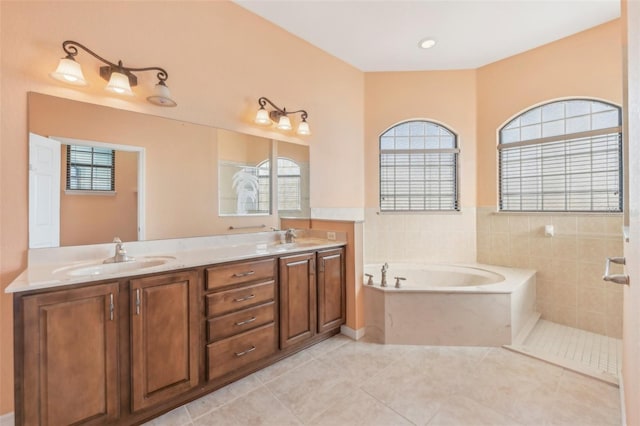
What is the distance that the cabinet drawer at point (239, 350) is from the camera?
180cm

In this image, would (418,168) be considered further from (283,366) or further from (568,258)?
(283,366)

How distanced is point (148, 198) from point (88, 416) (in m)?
1.30

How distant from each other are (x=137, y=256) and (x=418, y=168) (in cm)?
326

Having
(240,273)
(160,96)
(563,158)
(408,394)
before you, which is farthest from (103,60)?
(563,158)

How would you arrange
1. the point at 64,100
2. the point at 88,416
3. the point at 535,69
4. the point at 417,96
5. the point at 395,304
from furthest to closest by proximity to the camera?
the point at 417,96
the point at 535,69
the point at 395,304
the point at 64,100
the point at 88,416

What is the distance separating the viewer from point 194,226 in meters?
2.25

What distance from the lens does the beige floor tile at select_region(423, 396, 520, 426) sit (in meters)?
1.57

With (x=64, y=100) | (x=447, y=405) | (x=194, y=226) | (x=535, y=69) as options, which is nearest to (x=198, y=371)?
(x=194, y=226)

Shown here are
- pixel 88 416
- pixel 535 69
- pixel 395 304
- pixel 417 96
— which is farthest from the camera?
pixel 417 96

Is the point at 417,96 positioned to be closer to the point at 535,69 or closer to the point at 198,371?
the point at 535,69

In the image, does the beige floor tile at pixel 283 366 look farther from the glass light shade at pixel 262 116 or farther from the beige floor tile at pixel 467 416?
the glass light shade at pixel 262 116

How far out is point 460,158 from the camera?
142 inches

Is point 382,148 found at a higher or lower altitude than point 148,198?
higher

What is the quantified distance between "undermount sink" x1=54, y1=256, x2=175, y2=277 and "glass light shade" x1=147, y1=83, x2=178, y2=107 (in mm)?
Result: 1122
